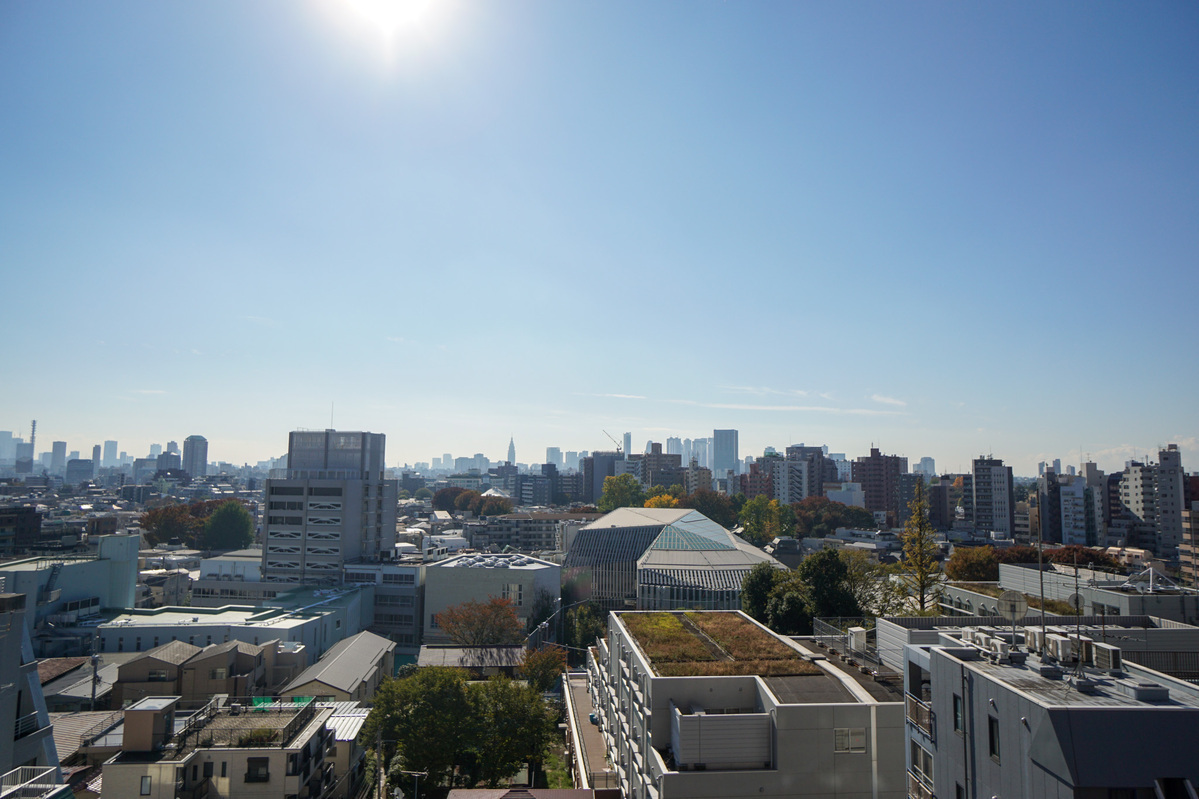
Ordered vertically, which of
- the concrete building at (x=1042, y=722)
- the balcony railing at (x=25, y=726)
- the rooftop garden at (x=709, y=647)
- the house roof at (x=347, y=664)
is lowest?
the house roof at (x=347, y=664)

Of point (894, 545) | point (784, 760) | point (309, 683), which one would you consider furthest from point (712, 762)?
point (894, 545)

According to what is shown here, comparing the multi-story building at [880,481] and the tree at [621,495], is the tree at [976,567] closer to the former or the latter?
the tree at [621,495]

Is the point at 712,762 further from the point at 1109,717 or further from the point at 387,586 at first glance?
the point at 387,586

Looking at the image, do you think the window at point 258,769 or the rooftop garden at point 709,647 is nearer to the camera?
the rooftop garden at point 709,647

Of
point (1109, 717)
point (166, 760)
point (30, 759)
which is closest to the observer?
point (1109, 717)

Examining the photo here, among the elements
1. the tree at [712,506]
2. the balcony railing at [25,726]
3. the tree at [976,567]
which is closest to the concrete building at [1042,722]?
the balcony railing at [25,726]

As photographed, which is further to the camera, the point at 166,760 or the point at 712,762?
the point at 166,760
